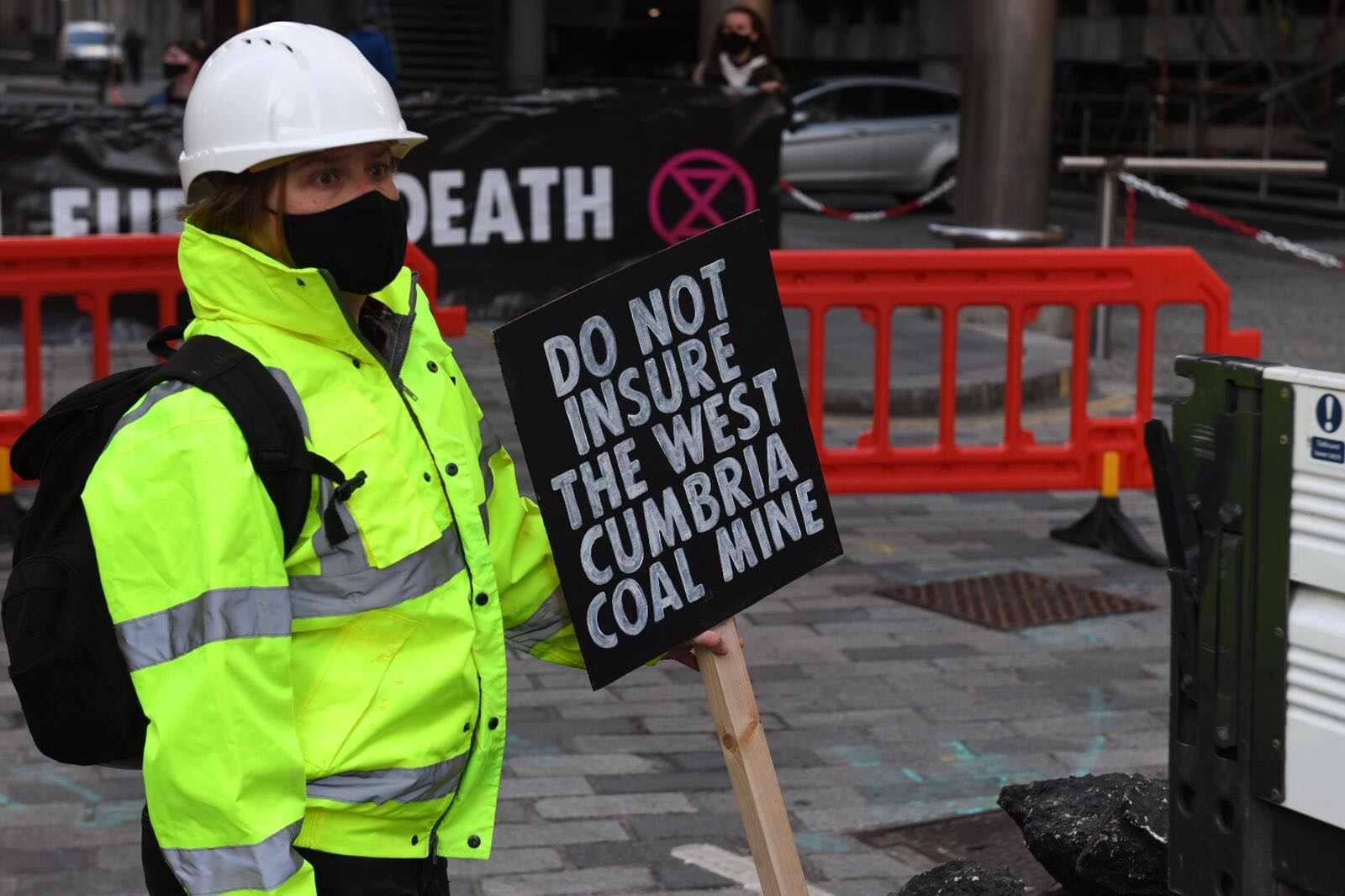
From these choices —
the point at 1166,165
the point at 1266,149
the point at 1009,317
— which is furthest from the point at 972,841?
the point at 1266,149

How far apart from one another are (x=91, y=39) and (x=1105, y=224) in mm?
47929

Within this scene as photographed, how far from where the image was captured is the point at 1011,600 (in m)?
7.39

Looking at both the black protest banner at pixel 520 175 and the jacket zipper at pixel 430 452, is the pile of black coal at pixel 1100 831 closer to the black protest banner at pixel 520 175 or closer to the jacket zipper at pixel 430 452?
the jacket zipper at pixel 430 452

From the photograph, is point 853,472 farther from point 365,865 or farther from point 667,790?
point 365,865

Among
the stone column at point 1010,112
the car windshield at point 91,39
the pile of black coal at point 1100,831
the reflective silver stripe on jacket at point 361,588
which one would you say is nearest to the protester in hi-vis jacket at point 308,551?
the reflective silver stripe on jacket at point 361,588

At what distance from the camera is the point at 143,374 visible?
2.66 meters

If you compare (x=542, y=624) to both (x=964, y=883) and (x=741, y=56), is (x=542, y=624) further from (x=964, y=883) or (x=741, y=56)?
(x=741, y=56)

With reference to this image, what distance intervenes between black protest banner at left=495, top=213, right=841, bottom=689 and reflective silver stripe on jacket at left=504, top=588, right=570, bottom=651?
105 mm

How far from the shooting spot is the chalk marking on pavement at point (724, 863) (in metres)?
4.68

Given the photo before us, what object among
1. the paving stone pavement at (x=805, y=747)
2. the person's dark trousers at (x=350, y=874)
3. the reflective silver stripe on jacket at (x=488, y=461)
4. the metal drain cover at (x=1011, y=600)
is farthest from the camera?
the metal drain cover at (x=1011, y=600)

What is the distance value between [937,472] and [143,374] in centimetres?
586

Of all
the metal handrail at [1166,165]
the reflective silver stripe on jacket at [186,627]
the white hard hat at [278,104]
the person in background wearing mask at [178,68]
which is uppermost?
the person in background wearing mask at [178,68]

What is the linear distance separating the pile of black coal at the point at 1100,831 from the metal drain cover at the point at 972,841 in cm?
56

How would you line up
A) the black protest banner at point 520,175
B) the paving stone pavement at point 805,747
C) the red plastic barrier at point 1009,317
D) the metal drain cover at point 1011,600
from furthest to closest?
the black protest banner at point 520,175
the red plastic barrier at point 1009,317
the metal drain cover at point 1011,600
the paving stone pavement at point 805,747
